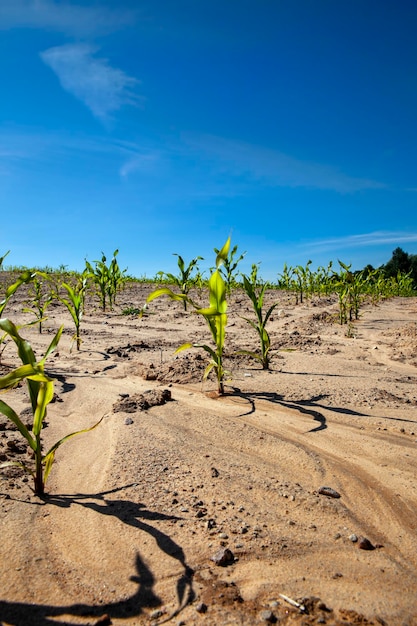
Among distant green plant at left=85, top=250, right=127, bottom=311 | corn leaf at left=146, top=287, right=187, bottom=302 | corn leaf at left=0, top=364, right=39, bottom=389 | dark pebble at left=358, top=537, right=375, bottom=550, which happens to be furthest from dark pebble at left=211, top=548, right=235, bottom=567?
distant green plant at left=85, top=250, right=127, bottom=311

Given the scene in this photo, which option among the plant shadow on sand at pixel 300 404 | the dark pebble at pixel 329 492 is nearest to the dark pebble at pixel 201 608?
the dark pebble at pixel 329 492

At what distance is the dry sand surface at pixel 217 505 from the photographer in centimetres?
107

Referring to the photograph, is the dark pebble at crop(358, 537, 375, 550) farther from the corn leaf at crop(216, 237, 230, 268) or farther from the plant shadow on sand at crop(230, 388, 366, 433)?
the corn leaf at crop(216, 237, 230, 268)

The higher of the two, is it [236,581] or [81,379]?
[81,379]

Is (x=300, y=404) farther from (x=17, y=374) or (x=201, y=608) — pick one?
(x=17, y=374)

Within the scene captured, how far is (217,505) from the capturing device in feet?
4.92

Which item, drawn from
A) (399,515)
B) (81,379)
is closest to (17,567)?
(399,515)

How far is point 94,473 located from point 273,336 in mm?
3520

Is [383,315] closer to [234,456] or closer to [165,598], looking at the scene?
[234,456]

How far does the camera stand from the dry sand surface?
1074mm

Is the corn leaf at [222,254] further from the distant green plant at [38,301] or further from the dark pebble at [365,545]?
the dark pebble at [365,545]

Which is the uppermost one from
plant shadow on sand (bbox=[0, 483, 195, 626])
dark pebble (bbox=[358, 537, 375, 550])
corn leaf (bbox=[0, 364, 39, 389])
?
corn leaf (bbox=[0, 364, 39, 389])

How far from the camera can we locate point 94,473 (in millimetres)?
1757

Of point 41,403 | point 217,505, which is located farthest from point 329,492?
point 41,403
